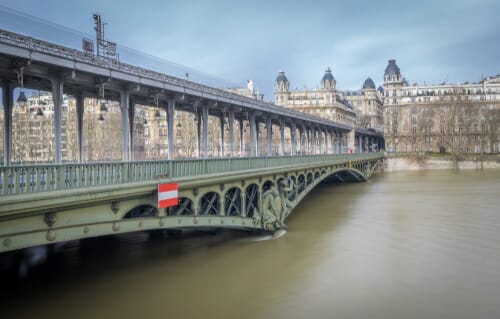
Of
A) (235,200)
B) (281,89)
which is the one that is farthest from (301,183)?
(281,89)

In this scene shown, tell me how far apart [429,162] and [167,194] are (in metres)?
83.3

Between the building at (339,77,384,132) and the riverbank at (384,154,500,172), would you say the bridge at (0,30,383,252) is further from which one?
the building at (339,77,384,132)

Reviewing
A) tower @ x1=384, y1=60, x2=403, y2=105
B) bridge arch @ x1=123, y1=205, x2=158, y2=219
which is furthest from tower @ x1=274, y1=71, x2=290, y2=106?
bridge arch @ x1=123, y1=205, x2=158, y2=219

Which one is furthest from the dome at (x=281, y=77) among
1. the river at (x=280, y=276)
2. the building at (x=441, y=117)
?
the river at (x=280, y=276)

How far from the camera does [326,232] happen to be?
84.9ft

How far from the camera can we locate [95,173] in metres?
11.8

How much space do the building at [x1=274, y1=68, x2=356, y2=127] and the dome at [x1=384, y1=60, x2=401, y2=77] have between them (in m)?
25.4

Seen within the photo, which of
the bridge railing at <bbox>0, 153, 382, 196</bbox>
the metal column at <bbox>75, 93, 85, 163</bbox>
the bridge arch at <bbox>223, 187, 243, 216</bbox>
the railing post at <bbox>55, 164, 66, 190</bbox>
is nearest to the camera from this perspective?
the bridge railing at <bbox>0, 153, 382, 196</bbox>

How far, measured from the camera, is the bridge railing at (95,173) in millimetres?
9797

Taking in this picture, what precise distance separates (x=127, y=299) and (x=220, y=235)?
30.4 ft

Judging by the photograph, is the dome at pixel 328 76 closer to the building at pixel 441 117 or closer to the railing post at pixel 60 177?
the building at pixel 441 117

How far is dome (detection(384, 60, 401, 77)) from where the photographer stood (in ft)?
455

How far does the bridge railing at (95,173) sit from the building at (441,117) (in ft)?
265

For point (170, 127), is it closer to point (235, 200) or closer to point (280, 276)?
point (235, 200)
